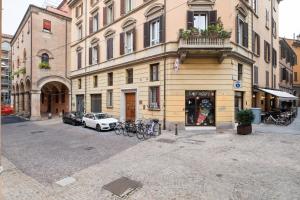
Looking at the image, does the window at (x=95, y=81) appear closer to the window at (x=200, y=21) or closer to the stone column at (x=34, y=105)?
the stone column at (x=34, y=105)

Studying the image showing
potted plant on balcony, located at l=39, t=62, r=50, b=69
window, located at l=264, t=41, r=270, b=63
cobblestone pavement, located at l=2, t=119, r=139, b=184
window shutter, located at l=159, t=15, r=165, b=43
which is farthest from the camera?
potted plant on balcony, located at l=39, t=62, r=50, b=69

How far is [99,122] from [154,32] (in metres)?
7.96

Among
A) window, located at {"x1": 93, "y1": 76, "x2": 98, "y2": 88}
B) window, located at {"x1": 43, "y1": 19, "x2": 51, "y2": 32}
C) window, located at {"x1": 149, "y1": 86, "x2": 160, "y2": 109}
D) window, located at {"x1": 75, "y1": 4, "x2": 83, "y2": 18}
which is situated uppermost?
window, located at {"x1": 75, "y1": 4, "x2": 83, "y2": 18}

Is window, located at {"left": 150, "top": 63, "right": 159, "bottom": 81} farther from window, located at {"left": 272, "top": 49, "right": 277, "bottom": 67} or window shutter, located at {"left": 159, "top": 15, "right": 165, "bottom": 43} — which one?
window, located at {"left": 272, "top": 49, "right": 277, "bottom": 67}

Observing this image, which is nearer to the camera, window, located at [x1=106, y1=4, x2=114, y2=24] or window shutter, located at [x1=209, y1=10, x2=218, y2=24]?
window shutter, located at [x1=209, y1=10, x2=218, y2=24]

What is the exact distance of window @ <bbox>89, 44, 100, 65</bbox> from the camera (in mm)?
22844

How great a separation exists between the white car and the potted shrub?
8.49m

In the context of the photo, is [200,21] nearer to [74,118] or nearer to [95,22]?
[95,22]

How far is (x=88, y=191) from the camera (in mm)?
5672

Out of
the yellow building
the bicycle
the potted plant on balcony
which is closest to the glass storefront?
the yellow building

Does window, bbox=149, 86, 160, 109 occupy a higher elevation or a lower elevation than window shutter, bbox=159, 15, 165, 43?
lower

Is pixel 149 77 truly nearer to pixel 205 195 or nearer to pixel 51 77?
pixel 205 195

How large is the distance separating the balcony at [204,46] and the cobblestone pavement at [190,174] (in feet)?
19.4

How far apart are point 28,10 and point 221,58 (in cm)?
2394
